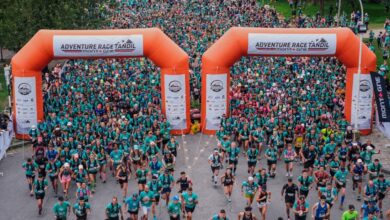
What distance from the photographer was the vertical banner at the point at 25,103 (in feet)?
77.9

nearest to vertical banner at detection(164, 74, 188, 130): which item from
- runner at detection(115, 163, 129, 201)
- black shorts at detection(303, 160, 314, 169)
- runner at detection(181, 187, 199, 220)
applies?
runner at detection(115, 163, 129, 201)

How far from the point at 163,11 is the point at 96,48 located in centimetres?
3135

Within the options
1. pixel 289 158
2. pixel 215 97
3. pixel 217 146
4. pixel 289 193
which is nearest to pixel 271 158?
pixel 289 158

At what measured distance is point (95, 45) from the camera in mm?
23594

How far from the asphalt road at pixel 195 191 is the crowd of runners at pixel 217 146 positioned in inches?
10.5

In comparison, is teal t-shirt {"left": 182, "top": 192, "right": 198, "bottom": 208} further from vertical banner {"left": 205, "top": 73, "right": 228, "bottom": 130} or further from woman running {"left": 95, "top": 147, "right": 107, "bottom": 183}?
vertical banner {"left": 205, "top": 73, "right": 228, "bottom": 130}

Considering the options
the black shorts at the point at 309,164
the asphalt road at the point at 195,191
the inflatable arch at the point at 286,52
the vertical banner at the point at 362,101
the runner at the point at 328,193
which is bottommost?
the asphalt road at the point at 195,191

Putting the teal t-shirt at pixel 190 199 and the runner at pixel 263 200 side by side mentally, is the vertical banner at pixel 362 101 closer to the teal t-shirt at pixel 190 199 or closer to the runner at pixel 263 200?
the runner at pixel 263 200

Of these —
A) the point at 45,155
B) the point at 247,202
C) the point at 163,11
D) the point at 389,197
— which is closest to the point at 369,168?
the point at 389,197

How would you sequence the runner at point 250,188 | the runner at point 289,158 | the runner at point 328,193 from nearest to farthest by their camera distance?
the runner at point 328,193 → the runner at point 250,188 → the runner at point 289,158

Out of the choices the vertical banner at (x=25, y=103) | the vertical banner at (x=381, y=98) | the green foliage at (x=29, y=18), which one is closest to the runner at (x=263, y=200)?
the vertical banner at (x=381, y=98)

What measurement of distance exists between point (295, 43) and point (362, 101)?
3830 millimetres

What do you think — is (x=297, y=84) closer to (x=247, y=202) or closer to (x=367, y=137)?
(x=367, y=137)

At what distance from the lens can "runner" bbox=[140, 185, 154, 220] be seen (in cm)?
1573
